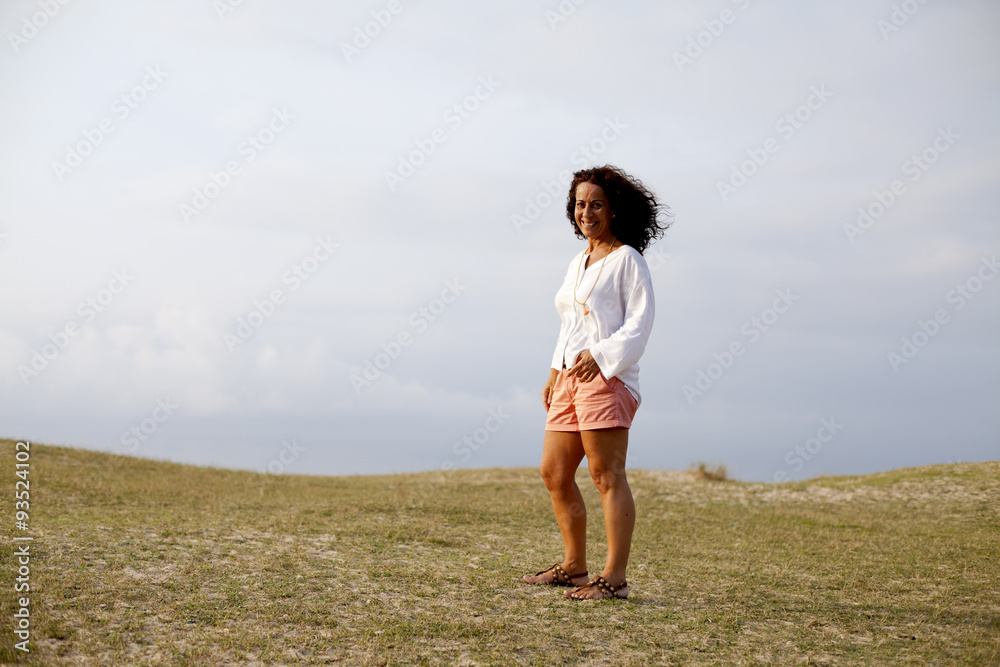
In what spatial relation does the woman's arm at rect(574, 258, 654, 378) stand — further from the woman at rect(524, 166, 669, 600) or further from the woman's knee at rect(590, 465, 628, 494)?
the woman's knee at rect(590, 465, 628, 494)

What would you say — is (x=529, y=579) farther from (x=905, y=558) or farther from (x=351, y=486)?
(x=351, y=486)

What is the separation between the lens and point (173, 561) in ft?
16.6

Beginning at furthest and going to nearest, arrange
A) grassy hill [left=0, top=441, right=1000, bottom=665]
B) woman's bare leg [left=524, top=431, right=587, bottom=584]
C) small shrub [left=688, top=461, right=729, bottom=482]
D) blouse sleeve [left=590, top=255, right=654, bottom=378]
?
1. small shrub [left=688, top=461, right=729, bottom=482]
2. woman's bare leg [left=524, top=431, right=587, bottom=584]
3. blouse sleeve [left=590, top=255, right=654, bottom=378]
4. grassy hill [left=0, top=441, right=1000, bottom=665]

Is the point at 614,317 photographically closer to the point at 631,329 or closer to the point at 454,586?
the point at 631,329

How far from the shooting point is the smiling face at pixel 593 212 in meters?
4.87

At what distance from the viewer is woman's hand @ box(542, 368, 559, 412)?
5008 millimetres

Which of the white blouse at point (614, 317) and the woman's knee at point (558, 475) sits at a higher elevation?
the white blouse at point (614, 317)

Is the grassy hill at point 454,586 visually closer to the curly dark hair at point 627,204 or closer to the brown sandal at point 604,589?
the brown sandal at point 604,589

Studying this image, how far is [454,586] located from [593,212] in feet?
8.11

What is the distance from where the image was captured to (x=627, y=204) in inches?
193

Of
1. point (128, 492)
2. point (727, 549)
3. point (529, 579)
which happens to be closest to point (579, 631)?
point (529, 579)

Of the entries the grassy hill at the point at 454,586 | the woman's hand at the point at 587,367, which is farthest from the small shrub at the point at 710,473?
the woman's hand at the point at 587,367

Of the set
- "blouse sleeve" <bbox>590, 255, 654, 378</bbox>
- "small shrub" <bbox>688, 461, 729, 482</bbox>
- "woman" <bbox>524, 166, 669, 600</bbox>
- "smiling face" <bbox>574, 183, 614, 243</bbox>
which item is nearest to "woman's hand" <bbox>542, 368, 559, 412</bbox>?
"woman" <bbox>524, 166, 669, 600</bbox>

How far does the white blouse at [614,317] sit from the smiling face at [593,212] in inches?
7.8
